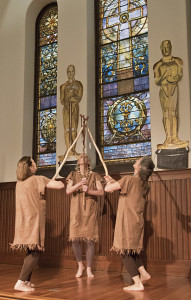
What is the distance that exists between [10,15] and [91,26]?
2028 millimetres

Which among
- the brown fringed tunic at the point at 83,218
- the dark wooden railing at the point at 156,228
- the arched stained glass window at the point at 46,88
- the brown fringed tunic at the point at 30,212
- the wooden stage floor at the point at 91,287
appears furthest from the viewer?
the arched stained glass window at the point at 46,88

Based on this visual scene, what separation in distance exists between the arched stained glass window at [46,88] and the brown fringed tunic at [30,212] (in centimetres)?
338

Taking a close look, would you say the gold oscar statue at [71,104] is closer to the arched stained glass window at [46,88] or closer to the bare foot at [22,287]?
the arched stained glass window at [46,88]

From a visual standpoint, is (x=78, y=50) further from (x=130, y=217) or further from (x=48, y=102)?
(x=130, y=217)

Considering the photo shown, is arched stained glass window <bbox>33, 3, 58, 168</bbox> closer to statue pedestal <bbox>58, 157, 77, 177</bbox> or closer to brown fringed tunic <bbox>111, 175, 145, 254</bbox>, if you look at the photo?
statue pedestal <bbox>58, 157, 77, 177</bbox>

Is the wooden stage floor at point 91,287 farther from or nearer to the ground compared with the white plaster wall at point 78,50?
nearer to the ground

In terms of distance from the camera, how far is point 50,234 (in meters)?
6.37

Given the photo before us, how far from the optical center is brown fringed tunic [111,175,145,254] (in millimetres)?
4004

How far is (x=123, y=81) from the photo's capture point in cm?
705

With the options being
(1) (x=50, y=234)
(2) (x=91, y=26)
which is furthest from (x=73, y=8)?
(1) (x=50, y=234)

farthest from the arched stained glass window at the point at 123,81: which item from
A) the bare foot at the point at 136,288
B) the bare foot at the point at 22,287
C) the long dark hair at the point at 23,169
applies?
the bare foot at the point at 22,287

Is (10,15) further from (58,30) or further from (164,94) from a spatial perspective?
(164,94)

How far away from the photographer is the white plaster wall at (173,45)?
5887 mm

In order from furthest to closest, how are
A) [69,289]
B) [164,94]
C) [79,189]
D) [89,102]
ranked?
1. [89,102]
2. [164,94]
3. [79,189]
4. [69,289]
